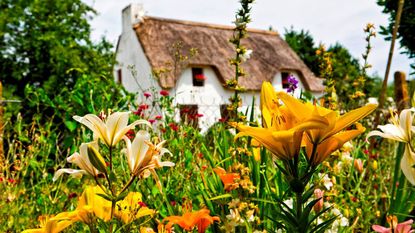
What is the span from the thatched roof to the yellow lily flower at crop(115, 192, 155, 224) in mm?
16704

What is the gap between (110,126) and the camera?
1.23m

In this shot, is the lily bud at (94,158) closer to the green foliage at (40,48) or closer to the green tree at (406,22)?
the green tree at (406,22)

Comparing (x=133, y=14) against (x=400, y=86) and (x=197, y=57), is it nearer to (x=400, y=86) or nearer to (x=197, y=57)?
(x=197, y=57)

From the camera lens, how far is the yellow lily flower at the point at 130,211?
134cm

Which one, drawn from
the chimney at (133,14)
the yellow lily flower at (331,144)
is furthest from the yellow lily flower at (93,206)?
the chimney at (133,14)

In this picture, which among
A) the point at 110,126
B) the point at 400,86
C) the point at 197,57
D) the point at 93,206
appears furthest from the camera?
the point at 197,57

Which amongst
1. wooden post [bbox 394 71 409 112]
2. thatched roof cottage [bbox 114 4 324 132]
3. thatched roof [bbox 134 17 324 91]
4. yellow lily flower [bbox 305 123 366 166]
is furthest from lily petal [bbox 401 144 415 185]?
thatched roof [bbox 134 17 324 91]

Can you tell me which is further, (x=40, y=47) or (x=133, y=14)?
(x=133, y=14)

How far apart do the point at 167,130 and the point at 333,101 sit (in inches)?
60.4

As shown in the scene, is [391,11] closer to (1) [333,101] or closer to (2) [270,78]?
(1) [333,101]

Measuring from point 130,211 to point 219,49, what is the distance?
20.7 metres

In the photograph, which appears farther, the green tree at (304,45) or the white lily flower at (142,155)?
the green tree at (304,45)

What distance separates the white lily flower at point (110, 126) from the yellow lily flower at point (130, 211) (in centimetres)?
21

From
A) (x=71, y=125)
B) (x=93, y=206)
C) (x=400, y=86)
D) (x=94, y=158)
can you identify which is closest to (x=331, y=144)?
(x=94, y=158)
